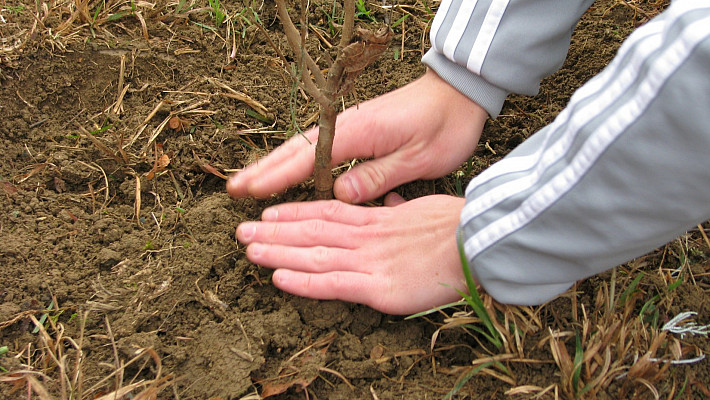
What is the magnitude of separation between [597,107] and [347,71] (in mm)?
516

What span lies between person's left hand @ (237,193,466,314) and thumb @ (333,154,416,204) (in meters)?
0.05

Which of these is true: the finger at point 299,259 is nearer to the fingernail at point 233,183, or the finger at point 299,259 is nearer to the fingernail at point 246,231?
the fingernail at point 246,231

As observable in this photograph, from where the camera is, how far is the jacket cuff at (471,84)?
1696 millimetres

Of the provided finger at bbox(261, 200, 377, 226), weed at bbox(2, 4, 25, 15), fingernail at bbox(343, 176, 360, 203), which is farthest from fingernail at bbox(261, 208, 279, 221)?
weed at bbox(2, 4, 25, 15)

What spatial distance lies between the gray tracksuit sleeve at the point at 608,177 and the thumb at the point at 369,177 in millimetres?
389

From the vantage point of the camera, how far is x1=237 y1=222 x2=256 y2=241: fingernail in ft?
5.07

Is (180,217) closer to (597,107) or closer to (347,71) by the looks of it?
(347,71)

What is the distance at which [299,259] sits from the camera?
4.95 ft

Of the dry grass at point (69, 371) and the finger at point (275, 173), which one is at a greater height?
the finger at point (275, 173)

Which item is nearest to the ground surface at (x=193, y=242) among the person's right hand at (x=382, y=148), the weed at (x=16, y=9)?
the weed at (x=16, y=9)

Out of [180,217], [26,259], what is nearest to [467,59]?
[180,217]

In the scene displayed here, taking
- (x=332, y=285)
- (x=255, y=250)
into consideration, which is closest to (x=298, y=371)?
(x=332, y=285)

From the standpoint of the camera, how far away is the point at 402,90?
1763 millimetres

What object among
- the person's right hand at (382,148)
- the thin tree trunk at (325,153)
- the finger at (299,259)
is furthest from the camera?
the person's right hand at (382,148)
